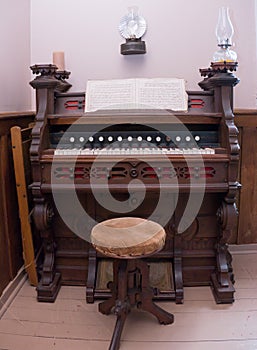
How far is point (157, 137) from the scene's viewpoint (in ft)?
7.22

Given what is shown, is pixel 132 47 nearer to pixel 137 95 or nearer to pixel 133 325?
pixel 137 95

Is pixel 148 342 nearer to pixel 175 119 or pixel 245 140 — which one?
pixel 175 119

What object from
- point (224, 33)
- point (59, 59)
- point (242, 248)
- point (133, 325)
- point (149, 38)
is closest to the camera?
point (133, 325)

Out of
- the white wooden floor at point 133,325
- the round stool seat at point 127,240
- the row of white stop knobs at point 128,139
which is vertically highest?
the row of white stop knobs at point 128,139

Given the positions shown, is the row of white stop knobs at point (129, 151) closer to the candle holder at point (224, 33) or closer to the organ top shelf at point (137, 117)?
Answer: the organ top shelf at point (137, 117)

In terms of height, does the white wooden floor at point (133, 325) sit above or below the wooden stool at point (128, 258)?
below

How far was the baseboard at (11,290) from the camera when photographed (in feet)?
7.03

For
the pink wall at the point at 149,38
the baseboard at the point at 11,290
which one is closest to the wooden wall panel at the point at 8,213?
the baseboard at the point at 11,290

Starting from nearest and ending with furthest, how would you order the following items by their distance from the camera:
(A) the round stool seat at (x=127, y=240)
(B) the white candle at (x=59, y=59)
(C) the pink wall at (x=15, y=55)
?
1. (A) the round stool seat at (x=127, y=240)
2. (C) the pink wall at (x=15, y=55)
3. (B) the white candle at (x=59, y=59)

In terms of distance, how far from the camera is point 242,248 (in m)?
2.88

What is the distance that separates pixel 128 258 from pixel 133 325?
18.3 inches

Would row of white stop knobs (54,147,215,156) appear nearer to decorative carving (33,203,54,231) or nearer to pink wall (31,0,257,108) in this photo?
decorative carving (33,203,54,231)

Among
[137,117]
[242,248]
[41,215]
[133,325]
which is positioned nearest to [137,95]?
[137,117]

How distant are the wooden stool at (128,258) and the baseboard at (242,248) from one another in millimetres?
1032
